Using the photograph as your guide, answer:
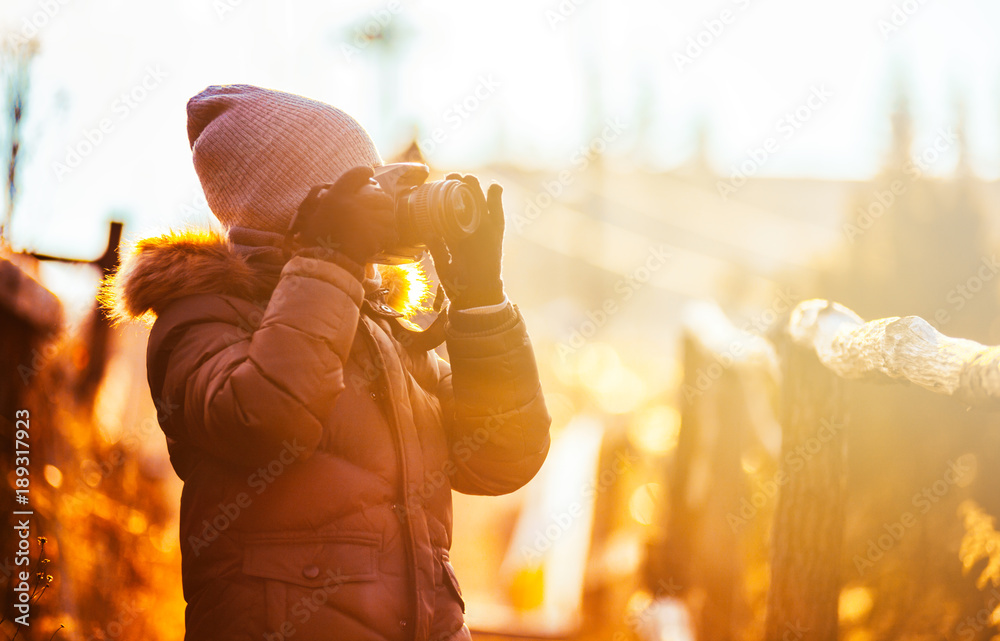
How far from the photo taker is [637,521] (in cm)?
617

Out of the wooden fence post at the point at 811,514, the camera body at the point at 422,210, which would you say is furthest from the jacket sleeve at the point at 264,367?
the wooden fence post at the point at 811,514

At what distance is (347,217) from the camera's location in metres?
1.27

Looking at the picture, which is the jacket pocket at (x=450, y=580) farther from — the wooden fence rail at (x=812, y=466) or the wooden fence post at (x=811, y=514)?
the wooden fence post at (x=811, y=514)

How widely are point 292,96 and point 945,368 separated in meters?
1.39

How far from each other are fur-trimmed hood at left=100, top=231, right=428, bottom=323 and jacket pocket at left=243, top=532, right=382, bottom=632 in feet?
Result: 1.41

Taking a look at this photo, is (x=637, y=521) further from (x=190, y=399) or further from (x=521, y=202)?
(x=521, y=202)

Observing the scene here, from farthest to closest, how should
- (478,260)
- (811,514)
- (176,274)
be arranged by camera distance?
(811,514) < (478,260) < (176,274)

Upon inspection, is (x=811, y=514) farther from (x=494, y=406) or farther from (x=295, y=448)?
(x=295, y=448)

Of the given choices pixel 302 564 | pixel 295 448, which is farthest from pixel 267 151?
pixel 302 564

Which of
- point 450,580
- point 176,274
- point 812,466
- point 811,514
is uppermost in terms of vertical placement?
point 176,274

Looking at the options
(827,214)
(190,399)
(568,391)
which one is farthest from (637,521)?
(827,214)

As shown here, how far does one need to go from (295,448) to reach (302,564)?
0.18 meters

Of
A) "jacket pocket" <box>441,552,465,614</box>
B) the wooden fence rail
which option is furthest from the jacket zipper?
the wooden fence rail

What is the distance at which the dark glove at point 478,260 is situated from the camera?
55.8 inches
